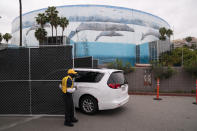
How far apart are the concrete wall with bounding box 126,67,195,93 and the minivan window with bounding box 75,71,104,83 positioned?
5.91 m

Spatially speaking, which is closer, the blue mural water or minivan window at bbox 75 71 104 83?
minivan window at bbox 75 71 104 83

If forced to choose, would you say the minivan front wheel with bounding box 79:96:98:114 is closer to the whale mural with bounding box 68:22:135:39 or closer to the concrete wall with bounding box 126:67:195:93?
the concrete wall with bounding box 126:67:195:93

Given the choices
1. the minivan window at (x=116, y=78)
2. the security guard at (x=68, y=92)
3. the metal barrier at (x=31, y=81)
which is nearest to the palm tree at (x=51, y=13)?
the metal barrier at (x=31, y=81)

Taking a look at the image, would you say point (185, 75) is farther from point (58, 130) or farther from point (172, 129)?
point (58, 130)

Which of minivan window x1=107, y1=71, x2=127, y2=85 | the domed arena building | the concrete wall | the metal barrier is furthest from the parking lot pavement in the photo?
the domed arena building

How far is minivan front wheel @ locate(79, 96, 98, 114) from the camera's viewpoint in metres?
5.61

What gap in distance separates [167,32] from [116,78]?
47.2 m

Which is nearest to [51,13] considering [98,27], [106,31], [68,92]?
[98,27]

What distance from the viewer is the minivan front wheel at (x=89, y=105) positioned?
561 centimetres

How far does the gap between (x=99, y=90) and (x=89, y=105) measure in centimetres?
74

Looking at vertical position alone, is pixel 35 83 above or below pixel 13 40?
below

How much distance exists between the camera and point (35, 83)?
18.5 ft

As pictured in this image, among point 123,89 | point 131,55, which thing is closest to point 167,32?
point 131,55

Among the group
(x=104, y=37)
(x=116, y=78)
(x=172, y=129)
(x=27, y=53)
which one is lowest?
(x=172, y=129)
